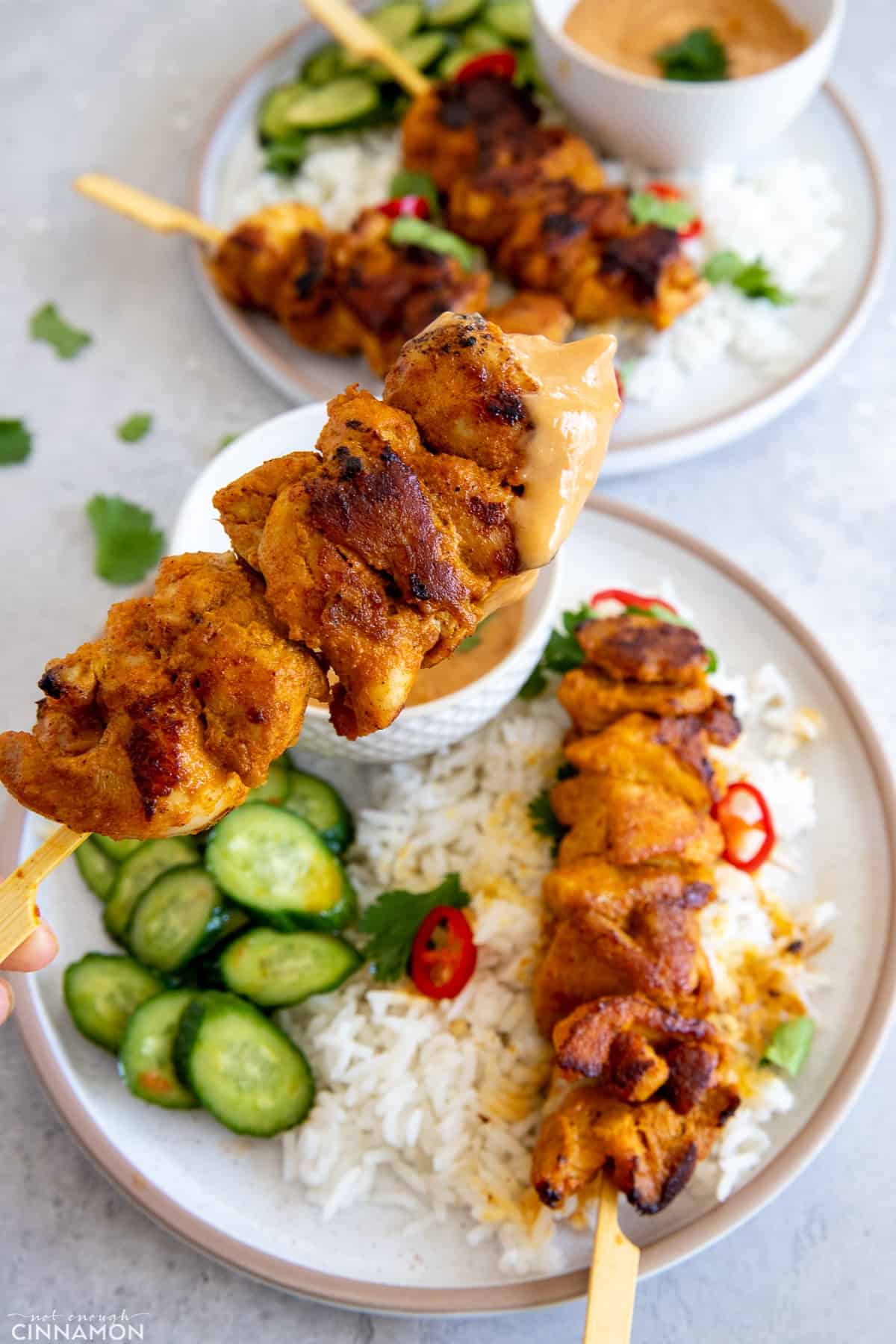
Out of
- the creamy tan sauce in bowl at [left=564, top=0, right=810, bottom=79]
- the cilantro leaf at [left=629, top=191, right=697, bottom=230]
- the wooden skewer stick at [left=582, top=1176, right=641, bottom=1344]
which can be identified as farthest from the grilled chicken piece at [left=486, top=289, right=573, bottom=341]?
the wooden skewer stick at [left=582, top=1176, right=641, bottom=1344]

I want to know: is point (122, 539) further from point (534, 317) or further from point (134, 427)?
point (534, 317)

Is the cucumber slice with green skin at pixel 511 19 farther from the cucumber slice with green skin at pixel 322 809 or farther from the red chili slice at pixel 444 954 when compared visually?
the red chili slice at pixel 444 954

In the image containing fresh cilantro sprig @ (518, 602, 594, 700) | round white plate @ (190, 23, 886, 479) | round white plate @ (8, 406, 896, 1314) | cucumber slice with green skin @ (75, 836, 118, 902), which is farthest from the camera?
round white plate @ (190, 23, 886, 479)

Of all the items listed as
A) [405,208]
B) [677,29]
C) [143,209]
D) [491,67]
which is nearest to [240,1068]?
[143,209]

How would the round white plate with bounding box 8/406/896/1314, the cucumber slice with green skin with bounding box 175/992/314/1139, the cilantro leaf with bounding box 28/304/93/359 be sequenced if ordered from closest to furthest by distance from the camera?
the round white plate with bounding box 8/406/896/1314
the cucumber slice with green skin with bounding box 175/992/314/1139
the cilantro leaf with bounding box 28/304/93/359

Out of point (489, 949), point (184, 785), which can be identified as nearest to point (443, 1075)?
point (489, 949)

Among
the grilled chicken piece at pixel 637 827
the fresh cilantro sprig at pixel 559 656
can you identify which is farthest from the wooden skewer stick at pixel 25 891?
the fresh cilantro sprig at pixel 559 656

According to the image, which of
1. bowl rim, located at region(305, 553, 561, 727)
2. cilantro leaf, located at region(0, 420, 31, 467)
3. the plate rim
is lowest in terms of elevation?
the plate rim

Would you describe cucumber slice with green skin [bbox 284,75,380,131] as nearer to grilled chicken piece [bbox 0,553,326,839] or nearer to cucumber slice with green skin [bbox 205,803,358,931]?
cucumber slice with green skin [bbox 205,803,358,931]
